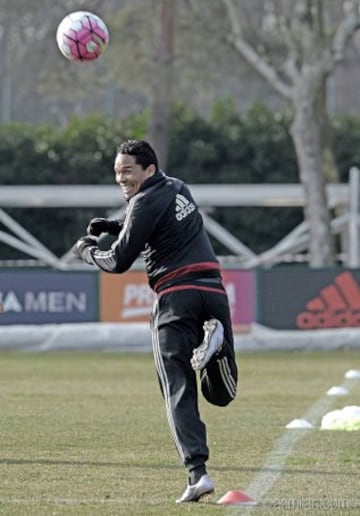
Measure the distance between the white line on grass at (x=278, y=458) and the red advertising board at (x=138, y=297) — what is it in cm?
923

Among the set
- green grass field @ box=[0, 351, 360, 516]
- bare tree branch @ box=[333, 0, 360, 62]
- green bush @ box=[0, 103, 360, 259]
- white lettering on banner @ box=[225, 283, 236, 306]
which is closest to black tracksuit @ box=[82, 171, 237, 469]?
green grass field @ box=[0, 351, 360, 516]

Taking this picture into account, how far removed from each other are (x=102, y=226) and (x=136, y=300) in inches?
626

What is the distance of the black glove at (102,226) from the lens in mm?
9398

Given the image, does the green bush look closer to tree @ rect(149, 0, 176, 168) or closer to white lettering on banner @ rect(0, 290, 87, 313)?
tree @ rect(149, 0, 176, 168)

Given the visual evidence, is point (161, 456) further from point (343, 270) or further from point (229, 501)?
point (343, 270)

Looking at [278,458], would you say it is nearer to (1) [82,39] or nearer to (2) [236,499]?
(2) [236,499]

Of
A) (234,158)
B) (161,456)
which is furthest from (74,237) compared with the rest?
(161,456)

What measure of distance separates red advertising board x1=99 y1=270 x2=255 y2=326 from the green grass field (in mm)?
4699

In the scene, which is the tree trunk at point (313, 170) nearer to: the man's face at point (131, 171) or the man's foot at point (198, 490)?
the man's face at point (131, 171)

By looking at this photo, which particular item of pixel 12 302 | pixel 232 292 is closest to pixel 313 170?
pixel 232 292

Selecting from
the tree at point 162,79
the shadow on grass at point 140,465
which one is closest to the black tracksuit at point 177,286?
the shadow on grass at point 140,465

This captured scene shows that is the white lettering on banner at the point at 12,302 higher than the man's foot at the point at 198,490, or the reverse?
the man's foot at the point at 198,490

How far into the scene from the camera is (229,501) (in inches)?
340

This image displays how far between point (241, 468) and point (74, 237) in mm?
30757
